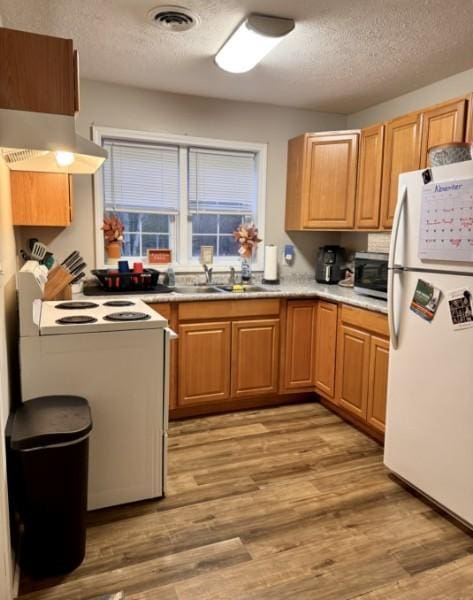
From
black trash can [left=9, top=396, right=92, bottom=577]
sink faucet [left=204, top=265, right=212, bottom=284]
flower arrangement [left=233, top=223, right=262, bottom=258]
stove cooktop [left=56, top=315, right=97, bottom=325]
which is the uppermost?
flower arrangement [left=233, top=223, right=262, bottom=258]

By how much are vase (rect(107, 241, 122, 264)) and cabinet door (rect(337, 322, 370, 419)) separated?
1826 mm

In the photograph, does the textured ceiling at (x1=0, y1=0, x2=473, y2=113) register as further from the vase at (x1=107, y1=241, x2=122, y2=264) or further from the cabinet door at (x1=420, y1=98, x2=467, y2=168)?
the vase at (x1=107, y1=241, x2=122, y2=264)

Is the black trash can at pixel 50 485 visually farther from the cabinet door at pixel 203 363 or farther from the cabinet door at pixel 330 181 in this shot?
the cabinet door at pixel 330 181

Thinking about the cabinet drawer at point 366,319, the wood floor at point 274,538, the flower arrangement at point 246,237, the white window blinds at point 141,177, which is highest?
the white window blinds at point 141,177

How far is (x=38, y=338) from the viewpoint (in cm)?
191

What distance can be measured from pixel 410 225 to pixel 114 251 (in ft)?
7.36

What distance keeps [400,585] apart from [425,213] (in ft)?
5.30

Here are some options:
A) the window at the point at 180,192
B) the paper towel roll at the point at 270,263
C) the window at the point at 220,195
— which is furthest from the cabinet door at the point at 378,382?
the window at the point at 220,195

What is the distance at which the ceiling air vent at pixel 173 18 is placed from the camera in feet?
7.11

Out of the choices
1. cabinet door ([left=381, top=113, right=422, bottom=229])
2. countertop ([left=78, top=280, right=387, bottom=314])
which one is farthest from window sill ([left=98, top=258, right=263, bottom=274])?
cabinet door ([left=381, top=113, right=422, bottom=229])

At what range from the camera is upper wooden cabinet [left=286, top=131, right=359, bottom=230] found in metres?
3.47

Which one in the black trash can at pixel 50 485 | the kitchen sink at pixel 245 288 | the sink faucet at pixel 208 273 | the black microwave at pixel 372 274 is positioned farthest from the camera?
the sink faucet at pixel 208 273

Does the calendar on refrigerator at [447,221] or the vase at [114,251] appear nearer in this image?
the calendar on refrigerator at [447,221]

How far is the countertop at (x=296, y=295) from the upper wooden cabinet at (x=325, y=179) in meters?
0.53
